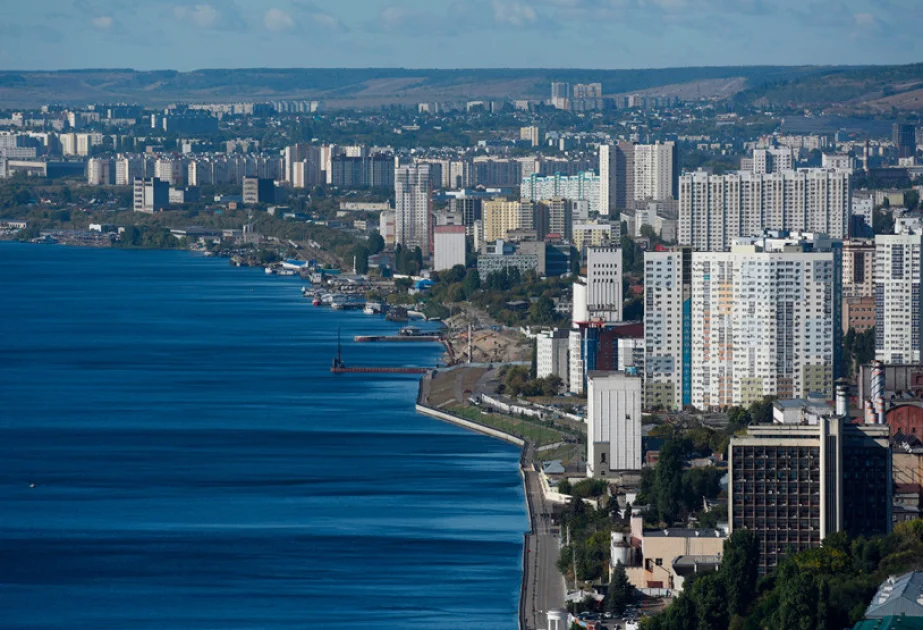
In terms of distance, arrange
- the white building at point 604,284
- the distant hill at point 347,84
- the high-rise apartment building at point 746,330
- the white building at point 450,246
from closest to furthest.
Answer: the high-rise apartment building at point 746,330 → the white building at point 604,284 → the white building at point 450,246 → the distant hill at point 347,84

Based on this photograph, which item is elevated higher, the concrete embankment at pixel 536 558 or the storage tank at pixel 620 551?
the storage tank at pixel 620 551

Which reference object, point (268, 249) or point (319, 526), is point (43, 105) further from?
point (319, 526)

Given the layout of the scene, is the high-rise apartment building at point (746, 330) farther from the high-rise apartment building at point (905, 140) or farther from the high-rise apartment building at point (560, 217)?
the high-rise apartment building at point (905, 140)

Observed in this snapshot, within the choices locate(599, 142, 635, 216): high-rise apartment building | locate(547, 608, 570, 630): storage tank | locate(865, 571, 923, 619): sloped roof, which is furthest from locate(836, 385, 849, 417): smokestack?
locate(599, 142, 635, 216): high-rise apartment building

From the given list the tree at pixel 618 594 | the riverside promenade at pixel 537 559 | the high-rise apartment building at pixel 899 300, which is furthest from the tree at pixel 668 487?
the high-rise apartment building at pixel 899 300

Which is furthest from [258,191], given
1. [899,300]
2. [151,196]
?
[899,300]

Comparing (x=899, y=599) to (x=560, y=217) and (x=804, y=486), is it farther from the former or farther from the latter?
(x=560, y=217)

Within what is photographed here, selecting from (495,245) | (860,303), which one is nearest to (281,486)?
(860,303)
